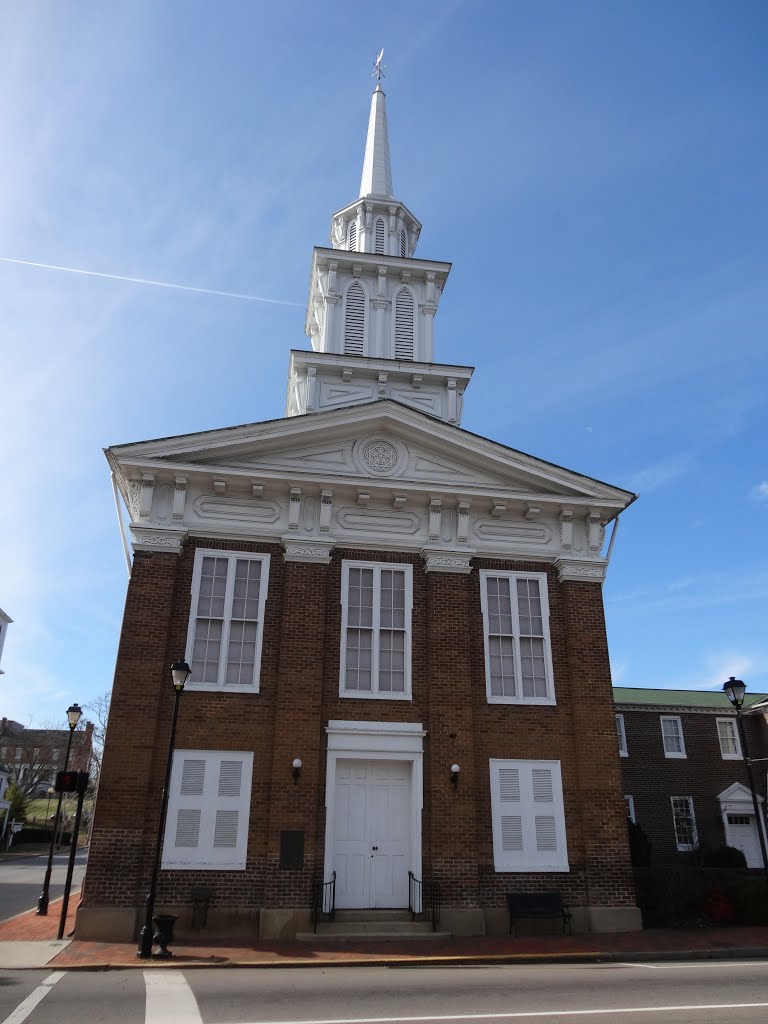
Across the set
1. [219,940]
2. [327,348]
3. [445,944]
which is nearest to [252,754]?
[219,940]

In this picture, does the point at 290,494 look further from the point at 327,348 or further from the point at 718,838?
the point at 718,838

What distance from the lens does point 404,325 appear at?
962 inches

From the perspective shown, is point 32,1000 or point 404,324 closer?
point 32,1000

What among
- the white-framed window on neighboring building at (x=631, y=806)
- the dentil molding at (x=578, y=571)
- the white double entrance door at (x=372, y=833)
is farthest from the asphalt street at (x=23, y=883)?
the white-framed window on neighboring building at (x=631, y=806)

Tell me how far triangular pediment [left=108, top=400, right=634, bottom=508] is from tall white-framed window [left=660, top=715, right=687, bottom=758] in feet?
60.3

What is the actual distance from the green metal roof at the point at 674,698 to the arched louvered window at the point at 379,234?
2109cm

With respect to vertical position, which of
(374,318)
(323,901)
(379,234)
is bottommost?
(323,901)

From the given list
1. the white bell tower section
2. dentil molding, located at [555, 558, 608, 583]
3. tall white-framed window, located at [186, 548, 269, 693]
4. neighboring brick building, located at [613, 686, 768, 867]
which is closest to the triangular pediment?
dentil molding, located at [555, 558, 608, 583]

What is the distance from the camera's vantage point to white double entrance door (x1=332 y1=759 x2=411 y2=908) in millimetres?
15859

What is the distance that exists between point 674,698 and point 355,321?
2365 centimetres

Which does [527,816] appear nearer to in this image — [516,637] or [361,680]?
[516,637]

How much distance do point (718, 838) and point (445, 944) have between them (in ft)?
72.1

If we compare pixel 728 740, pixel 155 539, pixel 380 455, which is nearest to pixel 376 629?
pixel 380 455

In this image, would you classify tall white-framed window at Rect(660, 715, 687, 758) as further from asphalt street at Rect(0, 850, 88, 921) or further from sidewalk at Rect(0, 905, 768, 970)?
asphalt street at Rect(0, 850, 88, 921)
